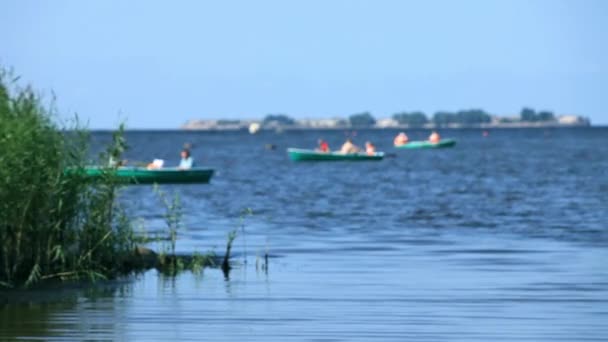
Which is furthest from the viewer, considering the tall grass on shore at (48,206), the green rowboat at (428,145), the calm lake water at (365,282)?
the green rowboat at (428,145)

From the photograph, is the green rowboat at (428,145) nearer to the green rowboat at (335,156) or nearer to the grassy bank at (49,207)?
the green rowboat at (335,156)

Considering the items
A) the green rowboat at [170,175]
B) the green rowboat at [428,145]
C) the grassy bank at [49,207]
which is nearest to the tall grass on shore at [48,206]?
the grassy bank at [49,207]

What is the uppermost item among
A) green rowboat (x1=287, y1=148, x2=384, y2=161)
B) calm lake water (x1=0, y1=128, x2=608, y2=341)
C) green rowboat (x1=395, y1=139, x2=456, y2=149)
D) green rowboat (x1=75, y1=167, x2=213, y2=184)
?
green rowboat (x1=395, y1=139, x2=456, y2=149)

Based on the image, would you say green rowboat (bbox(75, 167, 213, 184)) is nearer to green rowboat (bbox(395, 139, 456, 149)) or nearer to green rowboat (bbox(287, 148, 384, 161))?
green rowboat (bbox(287, 148, 384, 161))

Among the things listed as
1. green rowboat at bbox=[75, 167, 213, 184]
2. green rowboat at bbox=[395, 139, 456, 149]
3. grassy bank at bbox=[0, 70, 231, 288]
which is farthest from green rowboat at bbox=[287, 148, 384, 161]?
grassy bank at bbox=[0, 70, 231, 288]

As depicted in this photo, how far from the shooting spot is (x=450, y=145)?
127250 millimetres

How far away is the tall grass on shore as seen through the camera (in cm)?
1912

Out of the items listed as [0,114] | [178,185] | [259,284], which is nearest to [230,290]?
[259,284]

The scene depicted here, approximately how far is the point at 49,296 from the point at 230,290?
237 cm

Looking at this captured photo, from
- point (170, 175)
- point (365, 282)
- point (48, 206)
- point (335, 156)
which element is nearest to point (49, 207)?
point (48, 206)

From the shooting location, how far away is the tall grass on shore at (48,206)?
19.1 metres

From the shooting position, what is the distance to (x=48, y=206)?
64.0 feet

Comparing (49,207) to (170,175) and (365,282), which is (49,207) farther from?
(170,175)

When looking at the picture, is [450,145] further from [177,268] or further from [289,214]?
[177,268]
